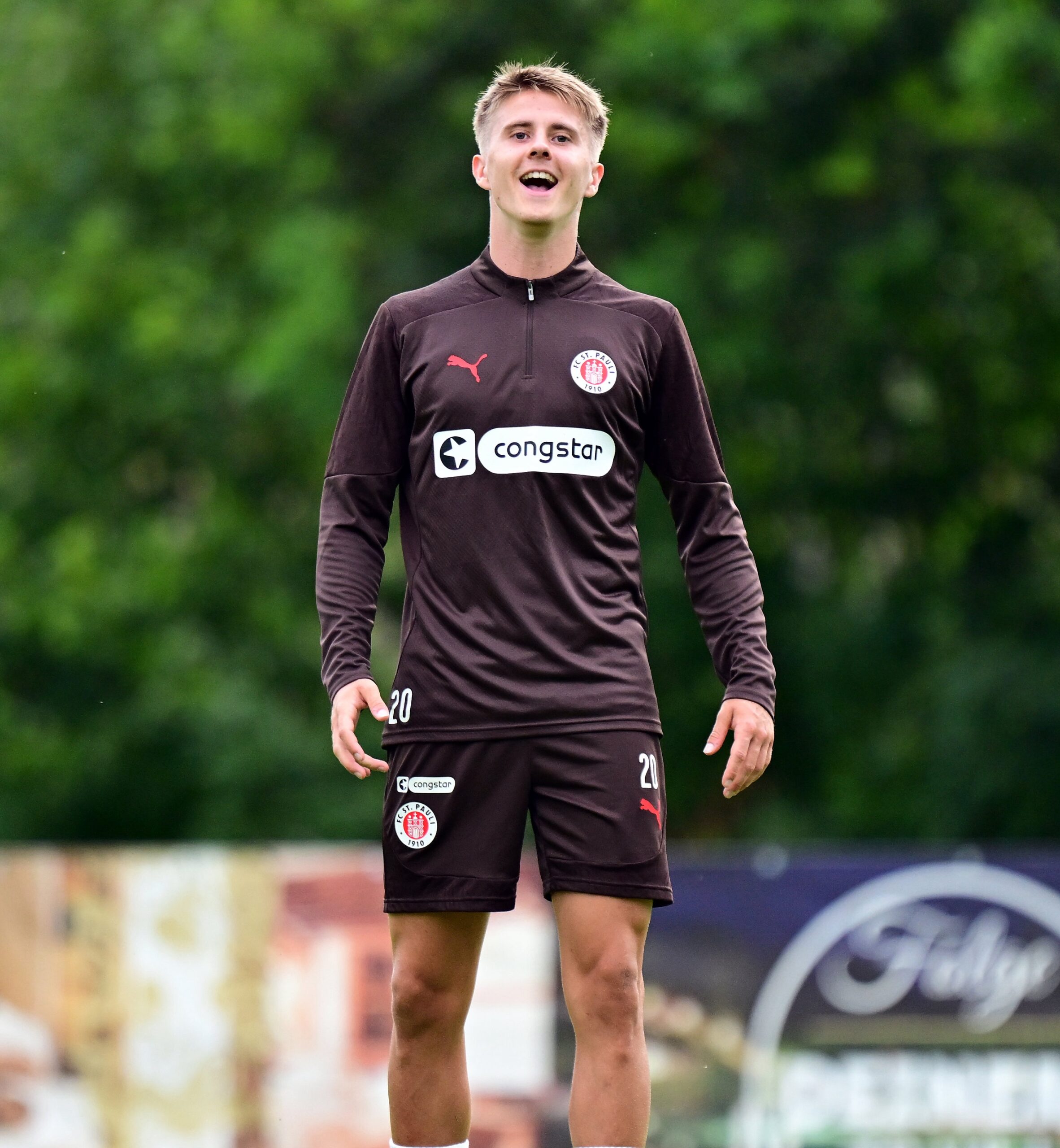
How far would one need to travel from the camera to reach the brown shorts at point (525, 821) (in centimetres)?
392

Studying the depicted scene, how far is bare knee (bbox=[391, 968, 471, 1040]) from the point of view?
398 centimetres

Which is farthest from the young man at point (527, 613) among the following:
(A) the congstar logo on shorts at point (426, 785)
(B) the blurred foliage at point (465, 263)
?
(B) the blurred foliage at point (465, 263)

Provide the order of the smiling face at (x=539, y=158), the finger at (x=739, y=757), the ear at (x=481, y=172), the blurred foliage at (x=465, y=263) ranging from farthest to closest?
1. the blurred foliage at (x=465, y=263)
2. the ear at (x=481, y=172)
3. the smiling face at (x=539, y=158)
4. the finger at (x=739, y=757)

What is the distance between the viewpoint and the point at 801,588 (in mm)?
18844

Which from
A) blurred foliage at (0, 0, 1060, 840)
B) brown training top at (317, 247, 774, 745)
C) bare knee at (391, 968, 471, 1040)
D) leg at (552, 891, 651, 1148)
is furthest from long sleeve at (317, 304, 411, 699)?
blurred foliage at (0, 0, 1060, 840)

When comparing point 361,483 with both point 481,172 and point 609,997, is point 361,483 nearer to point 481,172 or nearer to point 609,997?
point 481,172

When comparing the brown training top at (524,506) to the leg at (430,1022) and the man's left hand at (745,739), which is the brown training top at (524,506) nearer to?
the man's left hand at (745,739)

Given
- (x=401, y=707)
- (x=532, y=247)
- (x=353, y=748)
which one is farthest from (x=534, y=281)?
(x=353, y=748)

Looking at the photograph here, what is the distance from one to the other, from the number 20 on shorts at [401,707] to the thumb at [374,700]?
1.7 inches

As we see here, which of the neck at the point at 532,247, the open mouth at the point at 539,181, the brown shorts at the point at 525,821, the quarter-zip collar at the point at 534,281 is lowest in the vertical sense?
the brown shorts at the point at 525,821

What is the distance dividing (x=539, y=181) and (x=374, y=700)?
111 centimetres

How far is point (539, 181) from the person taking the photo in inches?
161

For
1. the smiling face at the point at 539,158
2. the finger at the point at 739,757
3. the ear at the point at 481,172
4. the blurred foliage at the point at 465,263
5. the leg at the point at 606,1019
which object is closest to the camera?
the leg at the point at 606,1019

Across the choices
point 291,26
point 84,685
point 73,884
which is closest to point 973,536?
point 291,26
